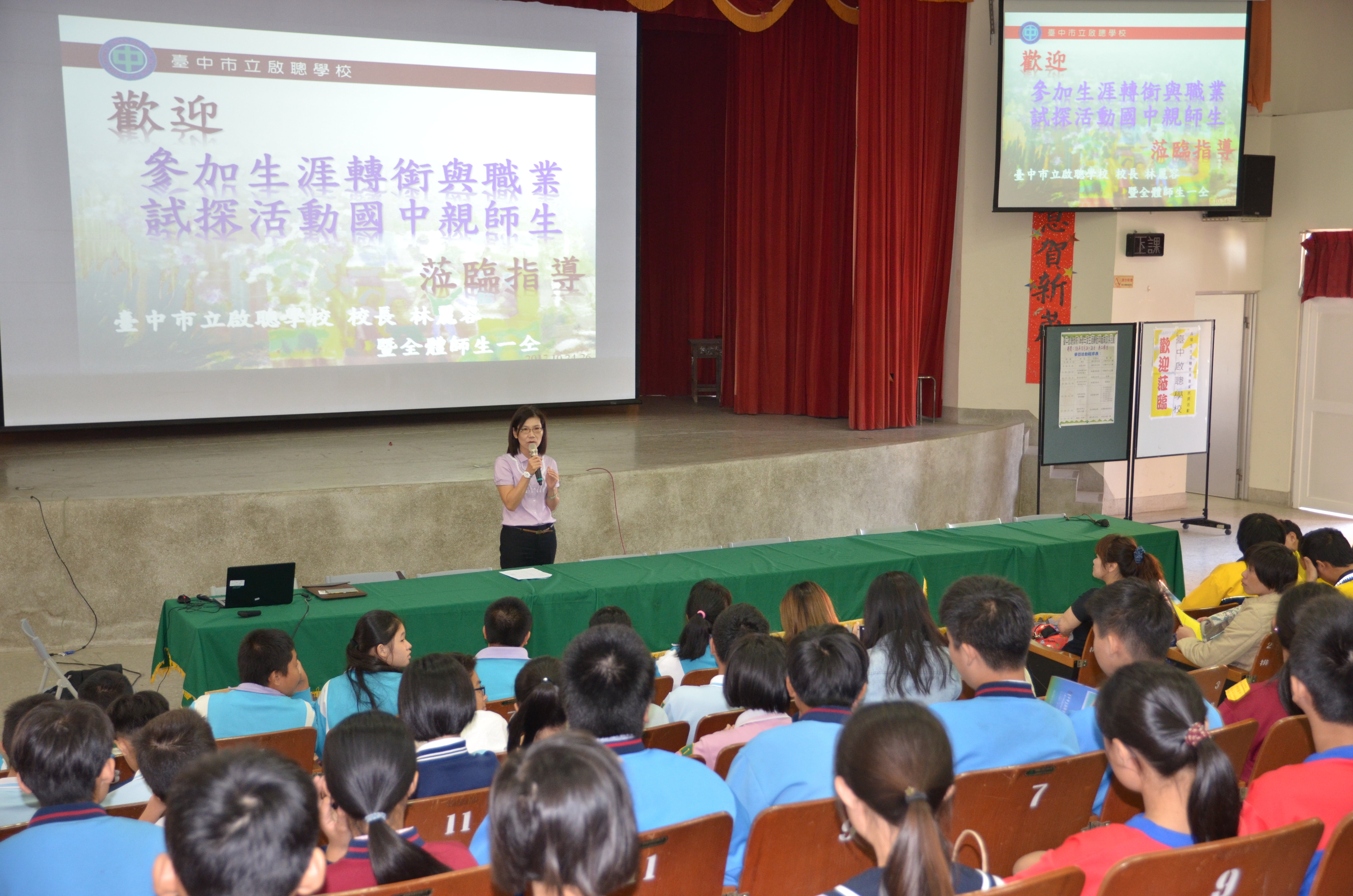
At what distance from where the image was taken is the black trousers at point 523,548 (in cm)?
502

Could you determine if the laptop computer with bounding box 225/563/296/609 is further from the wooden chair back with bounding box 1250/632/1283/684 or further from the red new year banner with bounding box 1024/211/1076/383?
the red new year banner with bounding box 1024/211/1076/383

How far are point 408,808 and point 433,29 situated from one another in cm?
668

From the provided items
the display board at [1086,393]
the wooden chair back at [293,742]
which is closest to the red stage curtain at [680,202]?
the display board at [1086,393]

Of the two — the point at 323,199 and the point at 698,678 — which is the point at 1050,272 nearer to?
the point at 323,199

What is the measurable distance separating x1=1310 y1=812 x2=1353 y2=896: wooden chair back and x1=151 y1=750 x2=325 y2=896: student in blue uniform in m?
1.62

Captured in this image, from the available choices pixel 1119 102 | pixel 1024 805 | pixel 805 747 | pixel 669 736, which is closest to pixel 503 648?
pixel 669 736

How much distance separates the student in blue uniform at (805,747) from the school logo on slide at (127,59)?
6.36 metres

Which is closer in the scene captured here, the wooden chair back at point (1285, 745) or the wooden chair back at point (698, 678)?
the wooden chair back at point (1285, 745)

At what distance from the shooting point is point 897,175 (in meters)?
8.59

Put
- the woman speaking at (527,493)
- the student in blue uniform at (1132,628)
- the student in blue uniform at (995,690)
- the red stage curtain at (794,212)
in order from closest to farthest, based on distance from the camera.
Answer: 1. the student in blue uniform at (995,690)
2. the student in blue uniform at (1132,628)
3. the woman speaking at (527,493)
4. the red stage curtain at (794,212)

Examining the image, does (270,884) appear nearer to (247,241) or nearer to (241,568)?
(241,568)

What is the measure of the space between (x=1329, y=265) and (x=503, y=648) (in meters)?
8.25

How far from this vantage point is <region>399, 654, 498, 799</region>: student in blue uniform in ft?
7.67

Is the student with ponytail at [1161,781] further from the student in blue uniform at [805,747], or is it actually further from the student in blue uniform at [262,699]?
the student in blue uniform at [262,699]
